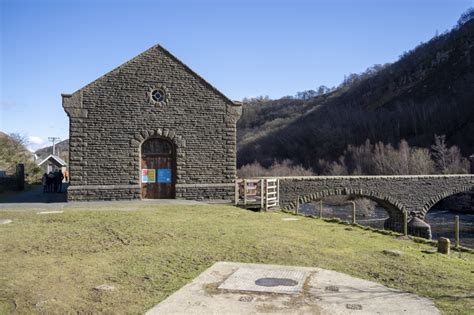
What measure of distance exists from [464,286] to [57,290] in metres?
6.39

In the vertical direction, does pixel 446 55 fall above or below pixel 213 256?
above

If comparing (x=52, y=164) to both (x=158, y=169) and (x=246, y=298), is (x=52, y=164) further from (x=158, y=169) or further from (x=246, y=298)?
(x=246, y=298)

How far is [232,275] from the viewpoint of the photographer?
8.16 meters

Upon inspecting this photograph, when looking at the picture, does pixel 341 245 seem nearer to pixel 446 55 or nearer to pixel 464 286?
pixel 464 286

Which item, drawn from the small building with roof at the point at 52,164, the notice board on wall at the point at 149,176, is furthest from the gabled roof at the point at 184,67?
the small building with roof at the point at 52,164

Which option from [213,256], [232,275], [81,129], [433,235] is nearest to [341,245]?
[213,256]

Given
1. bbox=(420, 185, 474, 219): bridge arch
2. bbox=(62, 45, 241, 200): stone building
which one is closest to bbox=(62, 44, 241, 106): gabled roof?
bbox=(62, 45, 241, 200): stone building

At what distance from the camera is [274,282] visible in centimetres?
778

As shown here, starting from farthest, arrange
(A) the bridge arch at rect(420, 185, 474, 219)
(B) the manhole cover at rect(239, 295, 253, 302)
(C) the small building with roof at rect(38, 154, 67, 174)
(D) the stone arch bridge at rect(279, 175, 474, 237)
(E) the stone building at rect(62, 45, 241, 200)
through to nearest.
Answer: (C) the small building with roof at rect(38, 154, 67, 174) → (A) the bridge arch at rect(420, 185, 474, 219) → (D) the stone arch bridge at rect(279, 175, 474, 237) → (E) the stone building at rect(62, 45, 241, 200) → (B) the manhole cover at rect(239, 295, 253, 302)

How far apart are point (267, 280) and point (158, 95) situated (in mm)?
15084

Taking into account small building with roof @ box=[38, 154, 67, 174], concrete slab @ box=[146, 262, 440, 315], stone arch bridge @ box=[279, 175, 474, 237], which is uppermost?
small building with roof @ box=[38, 154, 67, 174]

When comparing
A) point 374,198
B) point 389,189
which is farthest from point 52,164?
point 389,189

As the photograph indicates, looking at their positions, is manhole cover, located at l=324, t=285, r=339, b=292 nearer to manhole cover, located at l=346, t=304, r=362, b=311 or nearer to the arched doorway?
manhole cover, located at l=346, t=304, r=362, b=311

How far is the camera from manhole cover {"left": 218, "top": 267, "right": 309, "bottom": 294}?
24.2 feet
